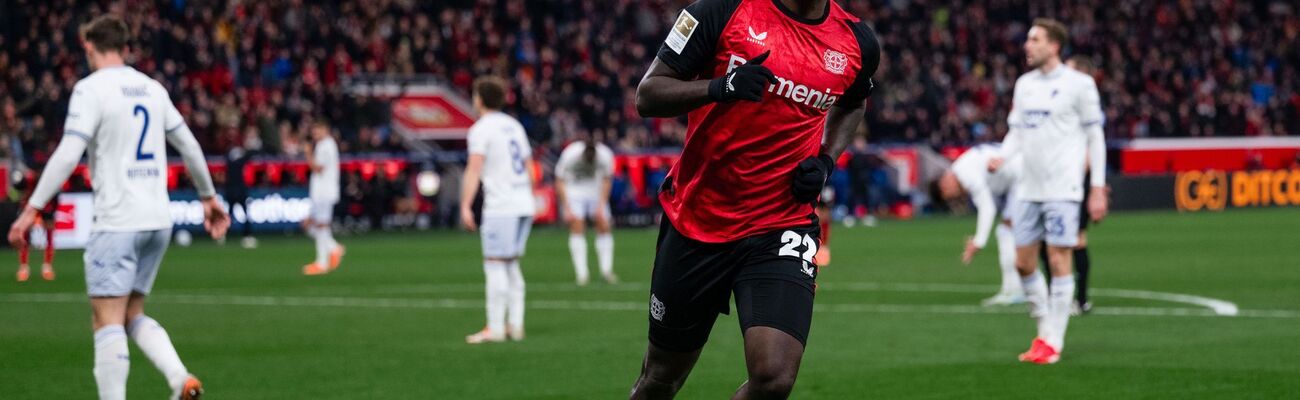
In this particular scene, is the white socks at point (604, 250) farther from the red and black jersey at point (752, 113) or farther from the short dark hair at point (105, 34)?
the red and black jersey at point (752, 113)

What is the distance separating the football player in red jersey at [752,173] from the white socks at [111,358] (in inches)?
119

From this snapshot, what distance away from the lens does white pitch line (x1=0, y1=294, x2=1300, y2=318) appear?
15.1 metres

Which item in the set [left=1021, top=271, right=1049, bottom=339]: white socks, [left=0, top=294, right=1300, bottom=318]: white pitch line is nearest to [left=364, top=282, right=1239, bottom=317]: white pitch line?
[left=0, top=294, right=1300, bottom=318]: white pitch line

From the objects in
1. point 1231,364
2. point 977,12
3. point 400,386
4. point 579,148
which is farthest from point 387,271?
point 977,12

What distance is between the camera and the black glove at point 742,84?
20.0 ft

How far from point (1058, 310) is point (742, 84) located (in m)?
6.05

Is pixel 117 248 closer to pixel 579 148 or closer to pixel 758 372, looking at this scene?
pixel 758 372

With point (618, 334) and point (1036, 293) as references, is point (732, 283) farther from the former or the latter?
point (618, 334)

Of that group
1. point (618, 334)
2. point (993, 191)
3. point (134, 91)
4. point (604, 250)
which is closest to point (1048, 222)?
point (618, 334)

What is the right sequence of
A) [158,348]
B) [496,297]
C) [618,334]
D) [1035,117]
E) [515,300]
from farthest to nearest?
[618,334] < [515,300] < [496,297] < [1035,117] < [158,348]

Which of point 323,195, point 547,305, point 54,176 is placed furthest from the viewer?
point 323,195

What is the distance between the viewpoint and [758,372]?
6.33m

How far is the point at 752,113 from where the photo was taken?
6.51 meters

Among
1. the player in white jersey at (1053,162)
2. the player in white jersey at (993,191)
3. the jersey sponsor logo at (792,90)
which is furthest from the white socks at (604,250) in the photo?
the jersey sponsor logo at (792,90)
